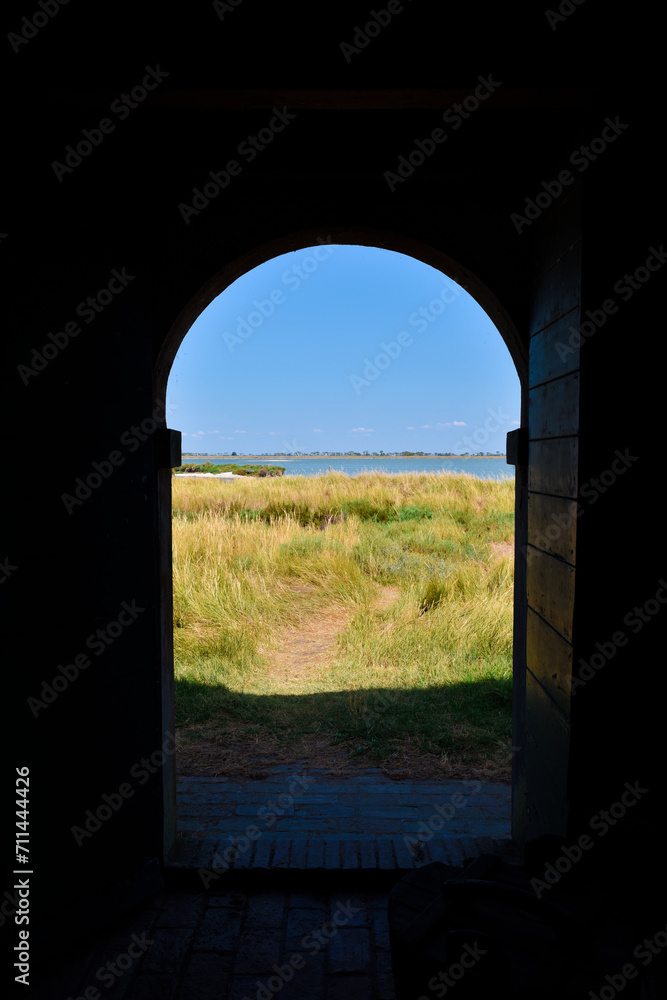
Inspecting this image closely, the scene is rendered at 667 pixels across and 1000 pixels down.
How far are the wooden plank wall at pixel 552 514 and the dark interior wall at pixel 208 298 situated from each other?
0.01 m

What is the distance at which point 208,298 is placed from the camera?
2686 millimetres

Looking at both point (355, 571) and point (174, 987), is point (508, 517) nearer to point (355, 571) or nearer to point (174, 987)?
point (355, 571)

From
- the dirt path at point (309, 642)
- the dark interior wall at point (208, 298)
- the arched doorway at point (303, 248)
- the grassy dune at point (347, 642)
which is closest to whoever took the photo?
the dark interior wall at point (208, 298)

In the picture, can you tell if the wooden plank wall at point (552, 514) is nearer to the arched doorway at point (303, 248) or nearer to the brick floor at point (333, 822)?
the arched doorway at point (303, 248)

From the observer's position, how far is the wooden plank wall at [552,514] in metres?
1.96

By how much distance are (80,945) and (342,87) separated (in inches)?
121

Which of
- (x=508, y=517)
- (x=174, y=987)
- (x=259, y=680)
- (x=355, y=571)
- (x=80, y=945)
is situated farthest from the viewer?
(x=508, y=517)

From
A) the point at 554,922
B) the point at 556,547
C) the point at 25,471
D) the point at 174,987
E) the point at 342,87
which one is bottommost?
the point at 174,987

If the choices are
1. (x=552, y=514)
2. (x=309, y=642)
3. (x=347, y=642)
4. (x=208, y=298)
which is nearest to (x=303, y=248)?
(x=208, y=298)

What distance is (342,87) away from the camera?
5.93 ft

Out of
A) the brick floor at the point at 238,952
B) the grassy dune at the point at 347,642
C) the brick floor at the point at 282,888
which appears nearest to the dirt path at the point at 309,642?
the grassy dune at the point at 347,642

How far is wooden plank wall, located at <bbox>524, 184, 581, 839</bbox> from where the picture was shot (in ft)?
6.44

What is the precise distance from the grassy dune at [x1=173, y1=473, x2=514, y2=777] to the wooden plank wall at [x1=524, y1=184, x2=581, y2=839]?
4.78 feet

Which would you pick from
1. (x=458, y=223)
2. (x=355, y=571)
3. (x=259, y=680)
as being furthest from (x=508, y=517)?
(x=458, y=223)
